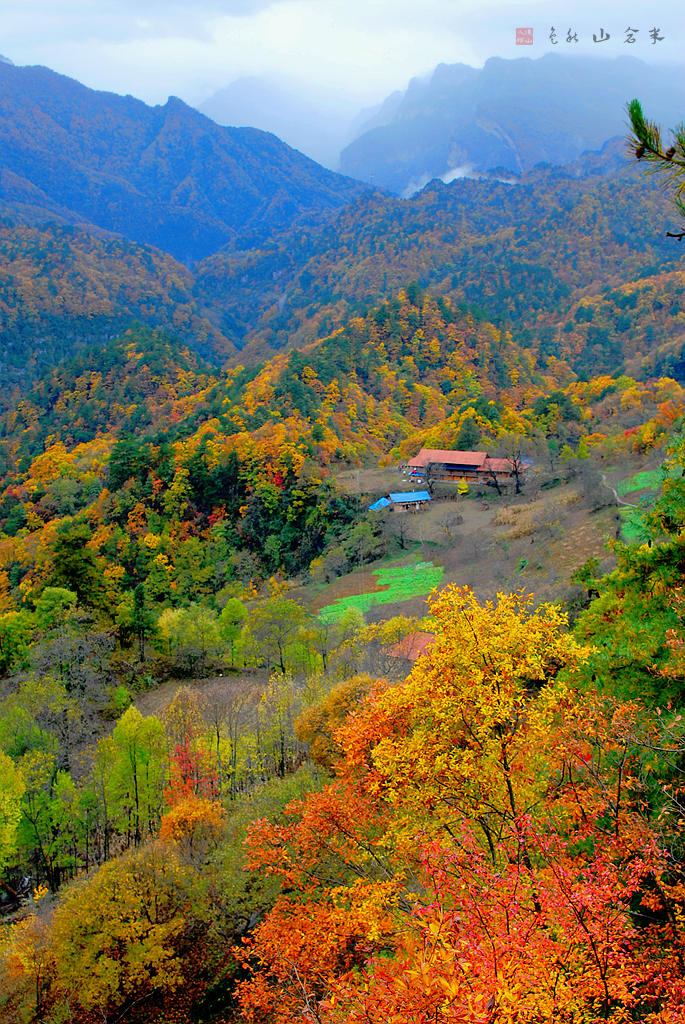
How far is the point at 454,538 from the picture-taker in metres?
46.4

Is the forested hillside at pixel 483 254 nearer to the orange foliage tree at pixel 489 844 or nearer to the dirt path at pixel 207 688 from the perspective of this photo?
the dirt path at pixel 207 688

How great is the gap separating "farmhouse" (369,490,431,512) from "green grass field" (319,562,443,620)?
9.45 m

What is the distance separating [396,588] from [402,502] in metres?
14.5

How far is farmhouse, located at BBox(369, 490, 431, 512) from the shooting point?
A: 5434 cm

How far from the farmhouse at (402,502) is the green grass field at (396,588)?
9.45m

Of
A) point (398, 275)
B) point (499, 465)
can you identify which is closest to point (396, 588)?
point (499, 465)

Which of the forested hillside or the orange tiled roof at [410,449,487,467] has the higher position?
the forested hillside

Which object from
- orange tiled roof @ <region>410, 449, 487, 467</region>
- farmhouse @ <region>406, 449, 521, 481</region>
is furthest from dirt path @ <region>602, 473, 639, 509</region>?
orange tiled roof @ <region>410, 449, 487, 467</region>

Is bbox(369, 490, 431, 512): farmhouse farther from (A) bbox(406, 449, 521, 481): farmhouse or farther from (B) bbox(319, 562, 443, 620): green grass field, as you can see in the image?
(B) bbox(319, 562, 443, 620): green grass field

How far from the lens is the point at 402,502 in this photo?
54.9 m

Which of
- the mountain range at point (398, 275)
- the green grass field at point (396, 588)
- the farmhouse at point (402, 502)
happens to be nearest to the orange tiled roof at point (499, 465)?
the farmhouse at point (402, 502)

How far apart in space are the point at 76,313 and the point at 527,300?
302ft

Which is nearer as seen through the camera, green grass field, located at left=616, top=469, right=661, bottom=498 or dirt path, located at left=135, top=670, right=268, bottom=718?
dirt path, located at left=135, top=670, right=268, bottom=718

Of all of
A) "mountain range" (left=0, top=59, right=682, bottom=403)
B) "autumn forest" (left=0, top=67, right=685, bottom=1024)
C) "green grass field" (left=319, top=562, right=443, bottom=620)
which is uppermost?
"mountain range" (left=0, top=59, right=682, bottom=403)
